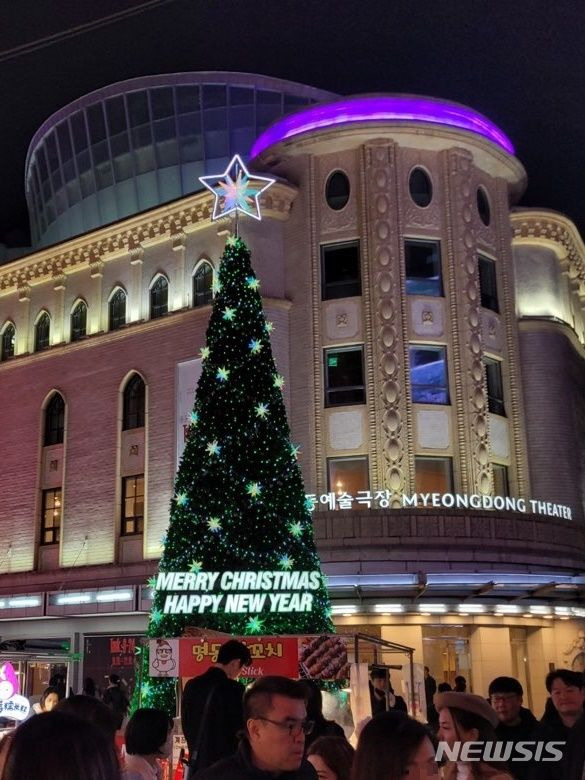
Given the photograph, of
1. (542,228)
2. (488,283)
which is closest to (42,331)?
(488,283)

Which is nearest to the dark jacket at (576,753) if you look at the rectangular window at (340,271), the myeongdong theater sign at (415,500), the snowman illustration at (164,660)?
the snowman illustration at (164,660)

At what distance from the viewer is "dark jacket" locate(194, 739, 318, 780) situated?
3.76 m

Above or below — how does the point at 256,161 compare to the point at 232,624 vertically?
above

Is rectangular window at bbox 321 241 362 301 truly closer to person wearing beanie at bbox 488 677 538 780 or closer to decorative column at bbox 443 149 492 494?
decorative column at bbox 443 149 492 494

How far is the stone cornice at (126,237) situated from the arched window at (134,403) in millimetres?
4608

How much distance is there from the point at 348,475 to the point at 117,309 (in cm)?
1032

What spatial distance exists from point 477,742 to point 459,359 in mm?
22203

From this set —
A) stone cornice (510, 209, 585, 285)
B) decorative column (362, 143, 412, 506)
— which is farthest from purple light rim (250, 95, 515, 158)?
stone cornice (510, 209, 585, 285)

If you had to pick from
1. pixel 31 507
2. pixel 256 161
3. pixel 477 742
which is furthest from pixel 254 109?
pixel 477 742

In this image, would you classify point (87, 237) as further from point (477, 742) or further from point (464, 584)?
point (477, 742)

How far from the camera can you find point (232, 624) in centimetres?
1786

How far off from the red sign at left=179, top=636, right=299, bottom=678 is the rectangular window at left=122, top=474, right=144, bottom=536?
15327mm

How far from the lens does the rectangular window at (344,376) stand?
2605cm

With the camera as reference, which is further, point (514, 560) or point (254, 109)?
point (254, 109)
